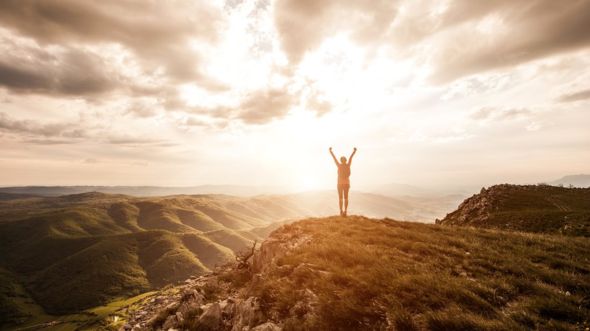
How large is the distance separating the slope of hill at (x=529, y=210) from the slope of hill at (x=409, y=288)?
13036 mm

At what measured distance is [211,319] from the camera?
12.0 m

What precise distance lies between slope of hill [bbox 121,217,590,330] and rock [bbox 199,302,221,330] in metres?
0.04

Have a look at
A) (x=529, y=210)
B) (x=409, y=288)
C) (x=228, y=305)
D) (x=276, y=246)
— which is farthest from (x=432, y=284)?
(x=529, y=210)

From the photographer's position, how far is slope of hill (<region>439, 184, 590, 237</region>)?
24297 mm

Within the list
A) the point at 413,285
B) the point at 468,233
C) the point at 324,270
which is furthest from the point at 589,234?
the point at 324,270

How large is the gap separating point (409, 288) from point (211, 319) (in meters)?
8.30

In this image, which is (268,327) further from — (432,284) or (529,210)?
(529,210)

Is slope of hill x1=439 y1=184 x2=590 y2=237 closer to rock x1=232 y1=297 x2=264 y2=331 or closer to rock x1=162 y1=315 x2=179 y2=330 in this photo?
rock x1=232 y1=297 x2=264 y2=331

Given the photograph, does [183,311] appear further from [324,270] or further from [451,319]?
[451,319]

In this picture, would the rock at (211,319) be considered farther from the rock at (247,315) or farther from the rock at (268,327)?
the rock at (268,327)

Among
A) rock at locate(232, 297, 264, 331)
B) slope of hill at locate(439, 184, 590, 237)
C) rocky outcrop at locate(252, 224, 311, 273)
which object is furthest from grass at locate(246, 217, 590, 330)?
slope of hill at locate(439, 184, 590, 237)

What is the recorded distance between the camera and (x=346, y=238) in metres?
15.5

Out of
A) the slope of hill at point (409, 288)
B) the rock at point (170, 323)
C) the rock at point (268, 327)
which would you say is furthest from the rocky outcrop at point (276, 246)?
the rock at point (268, 327)

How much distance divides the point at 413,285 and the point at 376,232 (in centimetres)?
769
